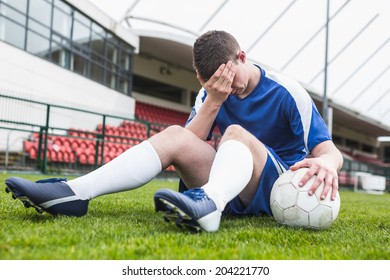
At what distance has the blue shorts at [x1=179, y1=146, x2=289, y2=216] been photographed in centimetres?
221

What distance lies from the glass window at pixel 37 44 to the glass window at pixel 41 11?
17.2 inches

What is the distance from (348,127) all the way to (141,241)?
106 ft

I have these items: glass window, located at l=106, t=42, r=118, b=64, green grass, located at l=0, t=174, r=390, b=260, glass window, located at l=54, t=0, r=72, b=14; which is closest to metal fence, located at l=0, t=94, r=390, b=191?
glass window, located at l=54, t=0, r=72, b=14

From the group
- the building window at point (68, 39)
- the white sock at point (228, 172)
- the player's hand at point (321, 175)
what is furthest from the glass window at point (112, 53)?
the player's hand at point (321, 175)

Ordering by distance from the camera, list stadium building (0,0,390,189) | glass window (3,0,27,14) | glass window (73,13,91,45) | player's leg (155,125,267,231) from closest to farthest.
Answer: player's leg (155,125,267,231) → stadium building (0,0,390,189) → glass window (3,0,27,14) → glass window (73,13,91,45)

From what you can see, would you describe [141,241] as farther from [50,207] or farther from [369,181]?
[369,181]

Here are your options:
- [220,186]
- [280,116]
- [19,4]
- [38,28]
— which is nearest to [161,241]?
[220,186]

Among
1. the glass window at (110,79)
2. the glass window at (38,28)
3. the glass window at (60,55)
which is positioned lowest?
the glass window at (110,79)

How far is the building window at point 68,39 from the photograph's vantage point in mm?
10156

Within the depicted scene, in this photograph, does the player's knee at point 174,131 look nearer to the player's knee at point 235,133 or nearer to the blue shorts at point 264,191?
the player's knee at point 235,133

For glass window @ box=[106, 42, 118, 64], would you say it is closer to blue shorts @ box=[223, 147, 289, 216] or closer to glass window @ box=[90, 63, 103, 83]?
glass window @ box=[90, 63, 103, 83]

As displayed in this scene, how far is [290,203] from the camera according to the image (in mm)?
2105

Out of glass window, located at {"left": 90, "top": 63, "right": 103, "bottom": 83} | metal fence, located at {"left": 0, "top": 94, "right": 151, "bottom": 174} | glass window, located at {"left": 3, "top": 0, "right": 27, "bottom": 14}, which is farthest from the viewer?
glass window, located at {"left": 90, "top": 63, "right": 103, "bottom": 83}

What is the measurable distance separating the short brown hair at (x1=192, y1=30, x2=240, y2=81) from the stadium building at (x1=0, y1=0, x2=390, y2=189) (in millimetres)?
6319
